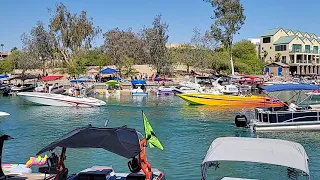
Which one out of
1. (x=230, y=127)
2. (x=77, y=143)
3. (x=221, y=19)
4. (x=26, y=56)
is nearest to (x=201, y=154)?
(x=230, y=127)

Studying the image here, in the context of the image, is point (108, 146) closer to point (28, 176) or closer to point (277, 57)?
point (28, 176)

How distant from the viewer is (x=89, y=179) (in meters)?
12.1

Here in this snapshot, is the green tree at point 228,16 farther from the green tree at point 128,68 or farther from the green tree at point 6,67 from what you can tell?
the green tree at point 6,67

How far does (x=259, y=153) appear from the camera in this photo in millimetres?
11273

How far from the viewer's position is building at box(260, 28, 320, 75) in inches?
4387

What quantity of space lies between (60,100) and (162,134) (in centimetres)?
2135

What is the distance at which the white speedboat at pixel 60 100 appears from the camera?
45.2m

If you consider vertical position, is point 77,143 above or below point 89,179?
above

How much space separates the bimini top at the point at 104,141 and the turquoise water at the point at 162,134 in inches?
253

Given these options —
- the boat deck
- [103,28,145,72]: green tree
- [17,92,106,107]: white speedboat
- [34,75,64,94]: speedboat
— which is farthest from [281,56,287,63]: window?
the boat deck

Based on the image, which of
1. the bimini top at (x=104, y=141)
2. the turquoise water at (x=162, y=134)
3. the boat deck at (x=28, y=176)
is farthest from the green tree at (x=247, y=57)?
the bimini top at (x=104, y=141)

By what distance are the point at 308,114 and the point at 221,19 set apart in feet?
176

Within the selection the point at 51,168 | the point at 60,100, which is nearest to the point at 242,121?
the point at 51,168

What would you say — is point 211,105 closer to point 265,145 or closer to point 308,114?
point 308,114
